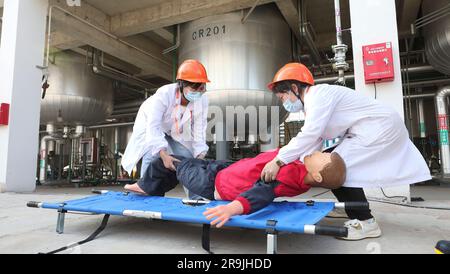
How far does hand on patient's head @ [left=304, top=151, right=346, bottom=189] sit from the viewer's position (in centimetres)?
149

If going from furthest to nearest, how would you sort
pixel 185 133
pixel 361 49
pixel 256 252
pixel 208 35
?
1. pixel 208 35
2. pixel 361 49
3. pixel 185 133
4. pixel 256 252

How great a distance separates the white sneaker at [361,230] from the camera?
152 cm

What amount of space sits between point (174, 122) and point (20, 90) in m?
2.84

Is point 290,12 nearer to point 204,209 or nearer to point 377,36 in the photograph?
point 377,36

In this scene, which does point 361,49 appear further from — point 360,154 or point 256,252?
point 256,252

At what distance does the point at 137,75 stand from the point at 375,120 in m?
7.54

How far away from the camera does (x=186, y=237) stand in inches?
64.2

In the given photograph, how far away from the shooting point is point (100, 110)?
7383 mm

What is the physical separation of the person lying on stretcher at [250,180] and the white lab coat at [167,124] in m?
0.48

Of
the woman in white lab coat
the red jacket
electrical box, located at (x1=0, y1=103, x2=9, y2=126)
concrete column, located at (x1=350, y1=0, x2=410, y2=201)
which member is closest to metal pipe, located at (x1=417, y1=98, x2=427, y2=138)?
concrete column, located at (x1=350, y1=0, x2=410, y2=201)

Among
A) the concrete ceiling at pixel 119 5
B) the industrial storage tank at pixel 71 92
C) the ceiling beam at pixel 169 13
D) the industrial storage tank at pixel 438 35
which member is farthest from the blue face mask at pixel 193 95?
the industrial storage tank at pixel 71 92

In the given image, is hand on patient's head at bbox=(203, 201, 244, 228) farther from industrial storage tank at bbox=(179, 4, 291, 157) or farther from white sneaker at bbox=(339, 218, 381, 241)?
industrial storage tank at bbox=(179, 4, 291, 157)

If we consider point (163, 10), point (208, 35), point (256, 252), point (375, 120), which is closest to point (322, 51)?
point (208, 35)

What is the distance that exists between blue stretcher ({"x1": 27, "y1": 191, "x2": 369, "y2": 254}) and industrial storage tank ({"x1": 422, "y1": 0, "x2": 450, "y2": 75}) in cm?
415
